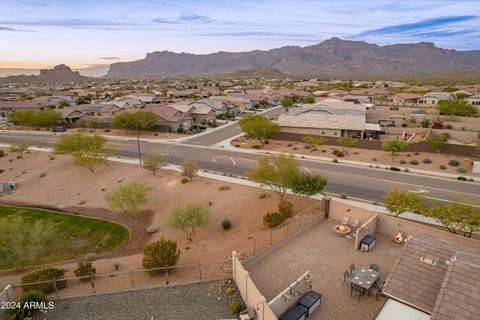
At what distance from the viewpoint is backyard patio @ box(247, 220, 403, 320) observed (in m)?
17.9

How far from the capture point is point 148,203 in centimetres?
3741

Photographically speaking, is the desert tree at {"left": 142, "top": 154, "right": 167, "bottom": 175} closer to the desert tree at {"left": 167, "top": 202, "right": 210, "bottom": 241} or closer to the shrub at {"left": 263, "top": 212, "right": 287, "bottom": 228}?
the desert tree at {"left": 167, "top": 202, "right": 210, "bottom": 241}

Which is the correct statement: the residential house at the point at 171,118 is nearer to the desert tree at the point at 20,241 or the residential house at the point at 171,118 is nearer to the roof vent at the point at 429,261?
the desert tree at the point at 20,241

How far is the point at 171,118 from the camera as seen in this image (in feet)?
233

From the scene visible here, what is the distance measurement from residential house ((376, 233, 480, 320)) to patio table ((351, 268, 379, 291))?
1.66 metres

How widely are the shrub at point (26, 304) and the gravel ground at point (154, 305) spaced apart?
47 centimetres

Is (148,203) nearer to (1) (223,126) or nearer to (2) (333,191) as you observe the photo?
(2) (333,191)

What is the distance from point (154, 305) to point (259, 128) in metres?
41.8

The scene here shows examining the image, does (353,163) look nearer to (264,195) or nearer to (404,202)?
(264,195)

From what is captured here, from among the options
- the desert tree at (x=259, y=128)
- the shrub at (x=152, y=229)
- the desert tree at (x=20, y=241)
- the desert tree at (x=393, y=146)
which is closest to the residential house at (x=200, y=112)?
the desert tree at (x=259, y=128)

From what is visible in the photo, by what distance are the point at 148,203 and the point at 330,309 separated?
25.6m

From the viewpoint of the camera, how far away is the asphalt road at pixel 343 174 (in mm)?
36588

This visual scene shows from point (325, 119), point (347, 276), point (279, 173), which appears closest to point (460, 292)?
point (347, 276)

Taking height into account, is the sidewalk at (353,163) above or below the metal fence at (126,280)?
above
